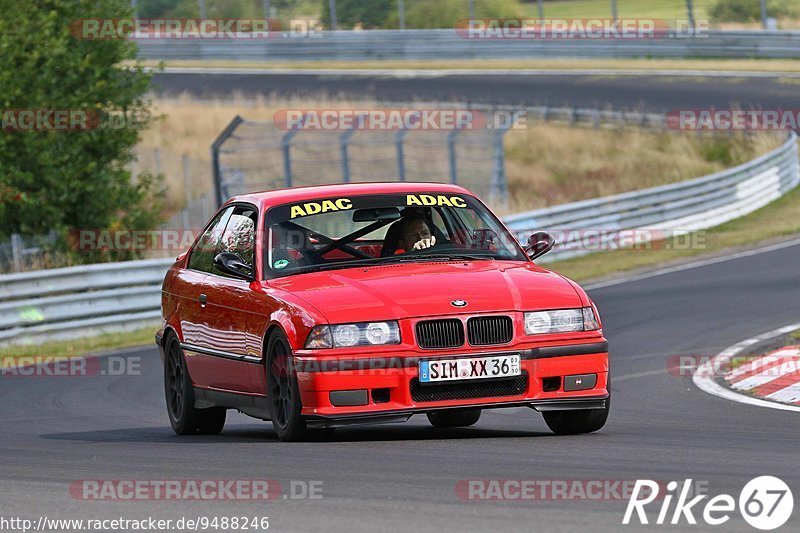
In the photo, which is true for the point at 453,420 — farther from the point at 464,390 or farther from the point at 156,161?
the point at 156,161

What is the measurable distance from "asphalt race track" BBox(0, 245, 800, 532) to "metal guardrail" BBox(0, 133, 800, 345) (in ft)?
15.9

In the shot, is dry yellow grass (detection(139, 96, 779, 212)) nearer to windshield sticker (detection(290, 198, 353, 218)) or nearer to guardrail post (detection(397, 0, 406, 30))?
guardrail post (detection(397, 0, 406, 30))

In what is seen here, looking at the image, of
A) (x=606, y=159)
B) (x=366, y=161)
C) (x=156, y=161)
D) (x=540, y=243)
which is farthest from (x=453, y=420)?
(x=606, y=159)

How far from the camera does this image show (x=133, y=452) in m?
8.66

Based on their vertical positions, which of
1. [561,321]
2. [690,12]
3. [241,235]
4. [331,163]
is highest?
[241,235]

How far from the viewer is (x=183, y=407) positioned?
1031cm

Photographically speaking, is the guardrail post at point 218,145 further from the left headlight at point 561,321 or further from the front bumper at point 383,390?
the front bumper at point 383,390

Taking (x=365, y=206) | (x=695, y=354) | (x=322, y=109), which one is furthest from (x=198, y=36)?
(x=365, y=206)

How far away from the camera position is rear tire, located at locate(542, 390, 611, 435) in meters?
8.79

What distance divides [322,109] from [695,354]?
27.4 m

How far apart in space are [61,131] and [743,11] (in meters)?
30.8

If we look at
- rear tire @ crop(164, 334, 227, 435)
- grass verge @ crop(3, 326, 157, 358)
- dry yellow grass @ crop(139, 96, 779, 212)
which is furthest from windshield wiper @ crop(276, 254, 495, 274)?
dry yellow grass @ crop(139, 96, 779, 212)

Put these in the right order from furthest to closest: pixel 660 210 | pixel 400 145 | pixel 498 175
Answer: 1. pixel 498 175
2. pixel 660 210
3. pixel 400 145

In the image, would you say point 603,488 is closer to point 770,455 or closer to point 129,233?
point 770,455
